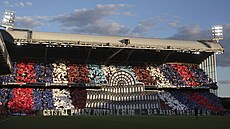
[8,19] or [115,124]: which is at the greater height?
[8,19]

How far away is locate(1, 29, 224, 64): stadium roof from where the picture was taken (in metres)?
62.3

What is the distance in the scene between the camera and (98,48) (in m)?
67.8

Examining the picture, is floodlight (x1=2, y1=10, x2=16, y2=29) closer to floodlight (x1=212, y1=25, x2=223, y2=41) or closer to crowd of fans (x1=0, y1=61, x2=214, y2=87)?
crowd of fans (x1=0, y1=61, x2=214, y2=87)

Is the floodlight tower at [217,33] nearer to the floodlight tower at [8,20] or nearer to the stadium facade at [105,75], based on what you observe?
the stadium facade at [105,75]

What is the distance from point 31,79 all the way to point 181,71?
1386 inches

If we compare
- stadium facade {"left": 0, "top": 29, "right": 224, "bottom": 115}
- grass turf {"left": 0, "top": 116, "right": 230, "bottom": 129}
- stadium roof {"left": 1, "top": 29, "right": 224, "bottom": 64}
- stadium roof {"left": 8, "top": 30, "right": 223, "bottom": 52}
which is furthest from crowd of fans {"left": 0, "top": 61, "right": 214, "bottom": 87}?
grass turf {"left": 0, "top": 116, "right": 230, "bottom": 129}

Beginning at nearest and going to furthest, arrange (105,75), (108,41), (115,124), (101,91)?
(115,124), (101,91), (108,41), (105,75)

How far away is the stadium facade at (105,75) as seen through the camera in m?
59.2

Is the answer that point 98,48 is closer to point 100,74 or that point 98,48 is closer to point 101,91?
point 100,74

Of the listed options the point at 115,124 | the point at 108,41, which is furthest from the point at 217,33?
the point at 115,124

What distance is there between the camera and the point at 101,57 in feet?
239

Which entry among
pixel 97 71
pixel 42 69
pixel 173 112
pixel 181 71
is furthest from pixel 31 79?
pixel 181 71

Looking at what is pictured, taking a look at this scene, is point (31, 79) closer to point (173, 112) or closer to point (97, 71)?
point (97, 71)

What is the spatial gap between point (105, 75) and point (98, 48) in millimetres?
6105
